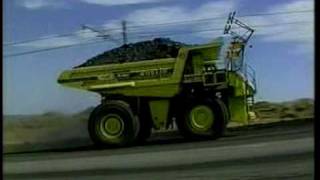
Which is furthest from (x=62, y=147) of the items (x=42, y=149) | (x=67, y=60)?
(x=67, y=60)

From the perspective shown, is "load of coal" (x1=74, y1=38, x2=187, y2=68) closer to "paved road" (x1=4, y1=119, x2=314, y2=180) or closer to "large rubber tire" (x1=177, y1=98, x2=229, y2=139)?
"large rubber tire" (x1=177, y1=98, x2=229, y2=139)

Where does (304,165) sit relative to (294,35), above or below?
below

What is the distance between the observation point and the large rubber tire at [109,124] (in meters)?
6.21

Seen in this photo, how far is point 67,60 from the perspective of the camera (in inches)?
243

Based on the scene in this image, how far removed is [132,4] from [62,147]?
98 centimetres

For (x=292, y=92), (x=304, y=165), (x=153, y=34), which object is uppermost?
(x=153, y=34)

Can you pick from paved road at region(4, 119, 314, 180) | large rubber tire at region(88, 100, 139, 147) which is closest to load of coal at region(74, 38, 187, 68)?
large rubber tire at region(88, 100, 139, 147)

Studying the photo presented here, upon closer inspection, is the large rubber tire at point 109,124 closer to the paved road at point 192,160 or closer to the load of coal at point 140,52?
the paved road at point 192,160

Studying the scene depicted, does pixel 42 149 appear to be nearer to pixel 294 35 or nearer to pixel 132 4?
pixel 132 4

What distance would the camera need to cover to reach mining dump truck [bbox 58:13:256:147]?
240 inches

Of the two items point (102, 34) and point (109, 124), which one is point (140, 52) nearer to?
point (102, 34)

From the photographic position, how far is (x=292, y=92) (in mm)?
5973

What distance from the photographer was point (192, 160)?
611 cm

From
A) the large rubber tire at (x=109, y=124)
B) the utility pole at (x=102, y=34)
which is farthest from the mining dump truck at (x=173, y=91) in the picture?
the utility pole at (x=102, y=34)
